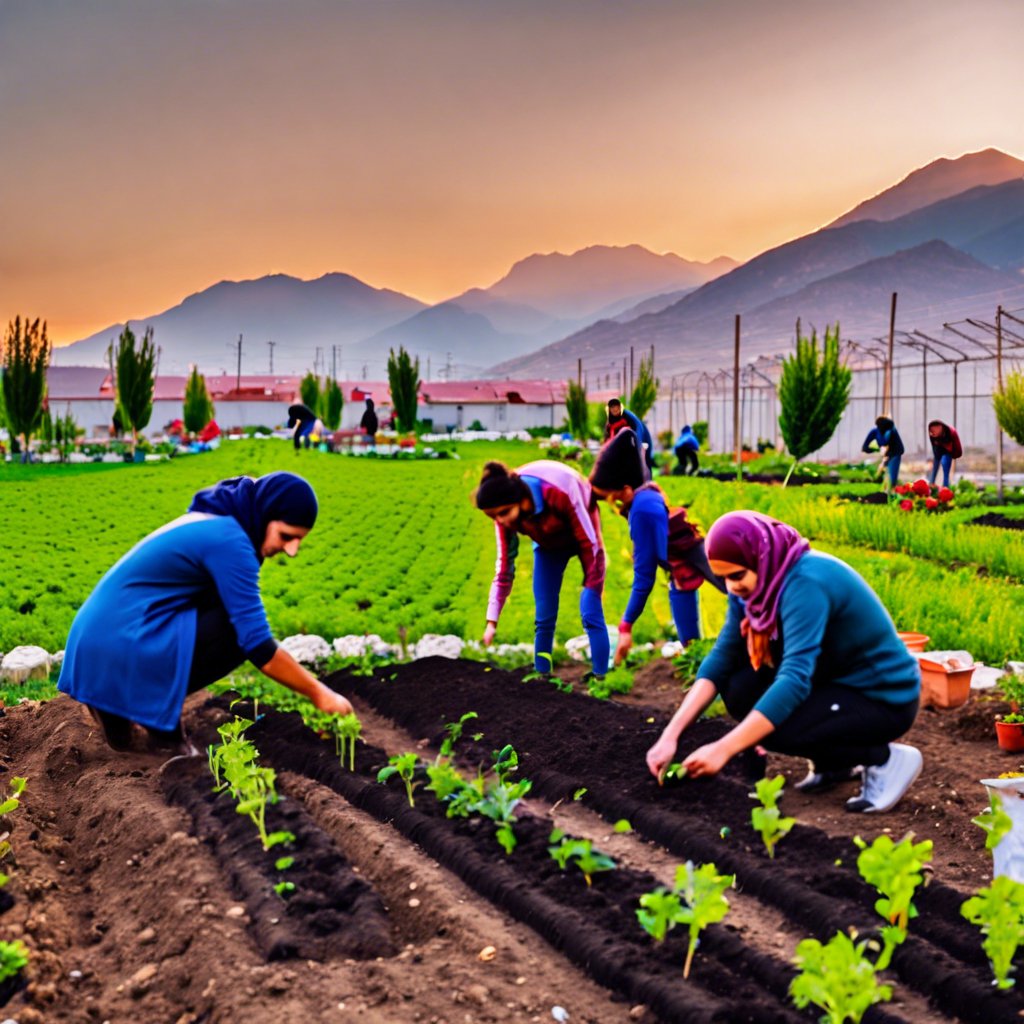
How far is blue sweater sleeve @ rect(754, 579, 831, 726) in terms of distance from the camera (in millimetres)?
4082

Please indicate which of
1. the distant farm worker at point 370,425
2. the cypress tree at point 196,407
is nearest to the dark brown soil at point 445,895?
the distant farm worker at point 370,425

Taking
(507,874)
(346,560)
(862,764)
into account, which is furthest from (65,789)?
(346,560)

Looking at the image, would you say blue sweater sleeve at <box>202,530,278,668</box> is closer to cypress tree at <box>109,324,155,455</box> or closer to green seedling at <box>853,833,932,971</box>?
green seedling at <box>853,833,932,971</box>

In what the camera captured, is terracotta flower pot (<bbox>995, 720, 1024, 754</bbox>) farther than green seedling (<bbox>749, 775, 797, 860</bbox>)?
Yes

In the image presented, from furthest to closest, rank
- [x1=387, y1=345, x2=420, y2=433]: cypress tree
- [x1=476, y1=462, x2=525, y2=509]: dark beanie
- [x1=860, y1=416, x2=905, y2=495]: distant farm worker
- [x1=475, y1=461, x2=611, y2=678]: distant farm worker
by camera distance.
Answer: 1. [x1=387, y1=345, x2=420, y2=433]: cypress tree
2. [x1=860, y1=416, x2=905, y2=495]: distant farm worker
3. [x1=475, y1=461, x2=611, y2=678]: distant farm worker
4. [x1=476, y1=462, x2=525, y2=509]: dark beanie

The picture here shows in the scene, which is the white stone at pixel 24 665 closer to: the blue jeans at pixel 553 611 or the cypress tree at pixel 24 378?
the blue jeans at pixel 553 611

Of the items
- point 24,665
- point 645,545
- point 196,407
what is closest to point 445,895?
point 645,545

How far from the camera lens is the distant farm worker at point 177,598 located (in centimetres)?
457

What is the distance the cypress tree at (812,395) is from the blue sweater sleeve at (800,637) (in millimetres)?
16921

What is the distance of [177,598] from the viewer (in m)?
4.80

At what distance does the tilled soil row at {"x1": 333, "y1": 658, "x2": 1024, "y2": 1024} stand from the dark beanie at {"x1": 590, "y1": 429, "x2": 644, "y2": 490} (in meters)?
1.15

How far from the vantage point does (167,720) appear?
4.81 meters

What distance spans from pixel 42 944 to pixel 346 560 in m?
9.29

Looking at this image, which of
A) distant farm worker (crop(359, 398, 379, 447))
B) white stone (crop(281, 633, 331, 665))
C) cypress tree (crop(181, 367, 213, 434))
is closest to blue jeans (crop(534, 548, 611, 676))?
white stone (crop(281, 633, 331, 665))
